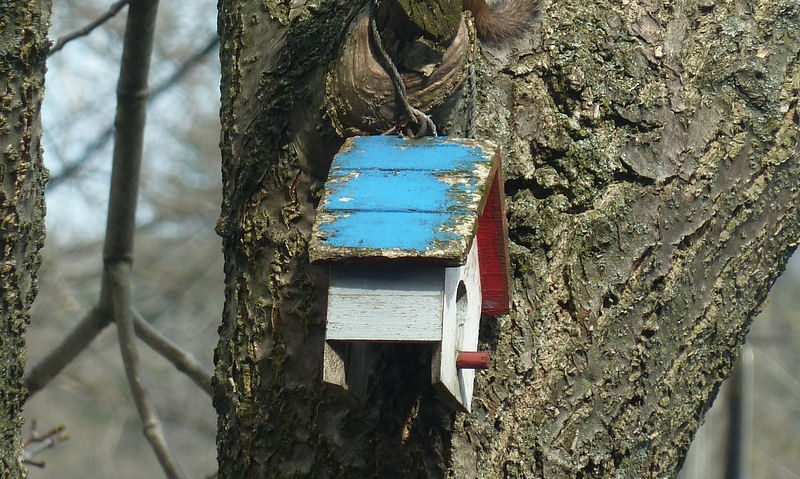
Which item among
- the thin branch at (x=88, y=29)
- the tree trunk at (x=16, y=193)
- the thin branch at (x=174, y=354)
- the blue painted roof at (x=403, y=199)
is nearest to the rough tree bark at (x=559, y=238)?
the blue painted roof at (x=403, y=199)

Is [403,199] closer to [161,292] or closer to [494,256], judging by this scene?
[494,256]

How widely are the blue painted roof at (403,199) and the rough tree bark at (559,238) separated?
16cm

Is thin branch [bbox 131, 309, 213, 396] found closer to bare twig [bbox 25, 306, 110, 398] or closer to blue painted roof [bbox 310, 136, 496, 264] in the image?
bare twig [bbox 25, 306, 110, 398]

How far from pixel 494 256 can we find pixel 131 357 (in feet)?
5.25

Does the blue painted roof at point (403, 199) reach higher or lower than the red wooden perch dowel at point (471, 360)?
higher

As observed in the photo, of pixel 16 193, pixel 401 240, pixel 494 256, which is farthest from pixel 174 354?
pixel 401 240

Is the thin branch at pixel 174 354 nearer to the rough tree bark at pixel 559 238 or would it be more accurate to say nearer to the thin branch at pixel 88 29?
the thin branch at pixel 88 29

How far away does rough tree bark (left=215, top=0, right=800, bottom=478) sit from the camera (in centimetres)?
162

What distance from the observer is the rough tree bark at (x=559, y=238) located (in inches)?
63.6

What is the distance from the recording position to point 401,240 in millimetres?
1250

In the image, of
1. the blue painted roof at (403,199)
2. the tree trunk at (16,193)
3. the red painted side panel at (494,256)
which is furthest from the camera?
the tree trunk at (16,193)

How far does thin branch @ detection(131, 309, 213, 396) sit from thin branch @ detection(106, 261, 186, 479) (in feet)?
0.15

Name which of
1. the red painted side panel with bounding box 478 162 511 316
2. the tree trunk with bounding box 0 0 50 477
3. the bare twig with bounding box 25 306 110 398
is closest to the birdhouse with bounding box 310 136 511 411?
the red painted side panel with bounding box 478 162 511 316

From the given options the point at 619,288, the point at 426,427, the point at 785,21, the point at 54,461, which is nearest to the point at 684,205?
the point at 619,288
